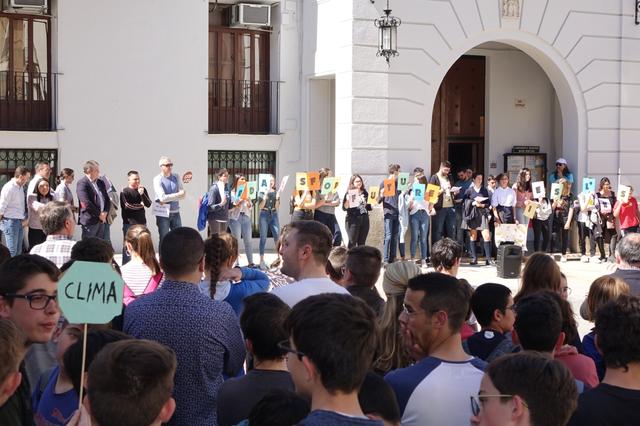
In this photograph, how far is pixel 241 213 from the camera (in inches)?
670

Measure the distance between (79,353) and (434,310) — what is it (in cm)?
159

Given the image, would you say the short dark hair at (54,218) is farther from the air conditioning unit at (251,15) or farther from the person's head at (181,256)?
the air conditioning unit at (251,15)

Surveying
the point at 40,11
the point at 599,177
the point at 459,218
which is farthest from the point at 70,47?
the point at 599,177

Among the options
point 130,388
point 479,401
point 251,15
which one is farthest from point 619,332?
point 251,15

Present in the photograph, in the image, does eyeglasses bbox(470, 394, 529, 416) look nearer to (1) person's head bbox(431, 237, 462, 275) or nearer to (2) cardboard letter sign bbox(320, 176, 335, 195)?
(1) person's head bbox(431, 237, 462, 275)

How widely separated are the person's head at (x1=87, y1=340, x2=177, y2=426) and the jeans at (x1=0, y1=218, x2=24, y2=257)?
40.1ft

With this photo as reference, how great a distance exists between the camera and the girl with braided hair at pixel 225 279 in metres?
6.18

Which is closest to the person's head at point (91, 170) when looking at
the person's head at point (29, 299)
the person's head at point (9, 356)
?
the person's head at point (29, 299)

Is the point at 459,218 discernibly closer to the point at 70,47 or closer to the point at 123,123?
the point at 123,123

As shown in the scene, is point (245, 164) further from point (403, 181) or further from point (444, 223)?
point (444, 223)

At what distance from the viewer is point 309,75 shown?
775 inches

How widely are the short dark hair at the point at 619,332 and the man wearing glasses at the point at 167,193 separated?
12452mm

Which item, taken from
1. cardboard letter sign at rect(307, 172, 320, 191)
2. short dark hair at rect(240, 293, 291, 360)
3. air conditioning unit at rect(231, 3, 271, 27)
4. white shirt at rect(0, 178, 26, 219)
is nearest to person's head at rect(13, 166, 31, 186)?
white shirt at rect(0, 178, 26, 219)

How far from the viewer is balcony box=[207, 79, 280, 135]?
19.9 metres
